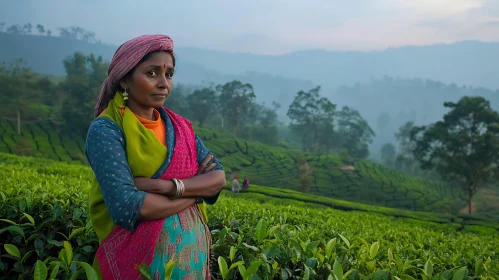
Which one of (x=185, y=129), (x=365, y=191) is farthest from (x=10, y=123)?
(x=185, y=129)

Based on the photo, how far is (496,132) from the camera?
70.0 ft

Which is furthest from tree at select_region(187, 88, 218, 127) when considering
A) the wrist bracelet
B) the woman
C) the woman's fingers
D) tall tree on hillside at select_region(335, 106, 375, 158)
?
the wrist bracelet

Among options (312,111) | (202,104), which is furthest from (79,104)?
(312,111)

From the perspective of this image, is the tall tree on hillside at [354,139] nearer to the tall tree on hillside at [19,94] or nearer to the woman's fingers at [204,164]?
the tall tree on hillside at [19,94]

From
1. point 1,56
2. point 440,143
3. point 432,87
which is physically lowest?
point 440,143

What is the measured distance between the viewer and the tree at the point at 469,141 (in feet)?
70.7

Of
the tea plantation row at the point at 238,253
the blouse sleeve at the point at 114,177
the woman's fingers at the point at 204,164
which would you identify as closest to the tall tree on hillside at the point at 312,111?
the tea plantation row at the point at 238,253

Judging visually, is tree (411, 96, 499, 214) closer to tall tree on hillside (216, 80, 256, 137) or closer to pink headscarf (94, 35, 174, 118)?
pink headscarf (94, 35, 174, 118)

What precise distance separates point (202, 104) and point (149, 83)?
43.6 meters

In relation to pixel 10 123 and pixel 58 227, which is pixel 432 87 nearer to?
pixel 10 123

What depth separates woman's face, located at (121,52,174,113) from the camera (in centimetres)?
158

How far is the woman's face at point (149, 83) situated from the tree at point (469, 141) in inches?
932

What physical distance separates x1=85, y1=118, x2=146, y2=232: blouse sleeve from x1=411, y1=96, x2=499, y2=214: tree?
23957 mm

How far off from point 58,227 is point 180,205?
1407mm
